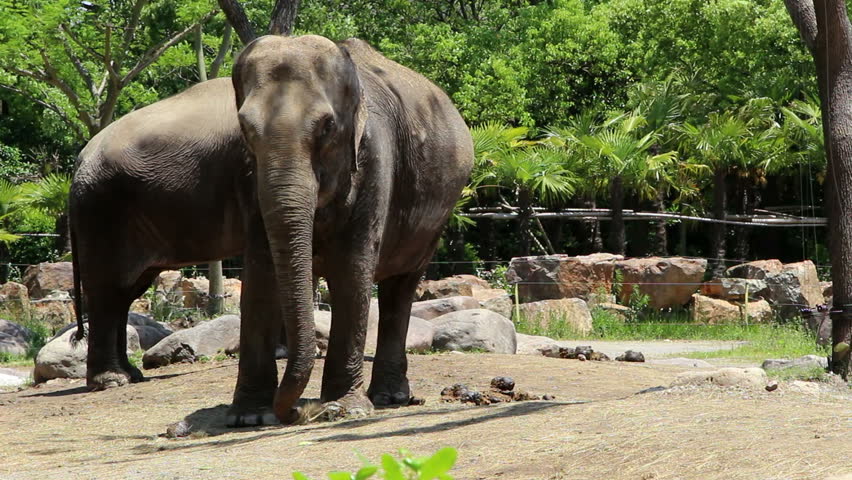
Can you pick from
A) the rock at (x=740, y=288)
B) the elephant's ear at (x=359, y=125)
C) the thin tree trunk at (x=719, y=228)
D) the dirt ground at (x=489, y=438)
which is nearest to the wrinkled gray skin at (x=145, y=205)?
the dirt ground at (x=489, y=438)

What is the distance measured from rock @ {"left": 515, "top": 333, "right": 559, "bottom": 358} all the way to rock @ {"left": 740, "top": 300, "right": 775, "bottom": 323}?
483 centimetres

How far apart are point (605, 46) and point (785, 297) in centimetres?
1081

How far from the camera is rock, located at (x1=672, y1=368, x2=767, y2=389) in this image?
7.26m

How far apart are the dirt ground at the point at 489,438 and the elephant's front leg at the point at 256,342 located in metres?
0.18

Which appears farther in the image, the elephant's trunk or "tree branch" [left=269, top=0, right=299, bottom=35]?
"tree branch" [left=269, top=0, right=299, bottom=35]

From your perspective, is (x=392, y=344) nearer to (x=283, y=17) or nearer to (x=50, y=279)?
(x=283, y=17)

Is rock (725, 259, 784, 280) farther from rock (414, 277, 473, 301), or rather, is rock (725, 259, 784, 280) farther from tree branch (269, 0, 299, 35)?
tree branch (269, 0, 299, 35)

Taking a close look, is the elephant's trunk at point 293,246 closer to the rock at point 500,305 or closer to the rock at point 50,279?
the rock at point 500,305

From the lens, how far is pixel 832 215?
8.34 metres

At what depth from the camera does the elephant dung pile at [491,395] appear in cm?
848

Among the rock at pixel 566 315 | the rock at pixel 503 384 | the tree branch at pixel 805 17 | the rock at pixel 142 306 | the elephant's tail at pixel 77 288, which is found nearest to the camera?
the tree branch at pixel 805 17

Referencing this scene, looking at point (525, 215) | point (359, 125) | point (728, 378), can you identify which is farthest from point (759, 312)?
point (359, 125)

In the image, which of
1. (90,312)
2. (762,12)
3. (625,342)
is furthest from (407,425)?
(762,12)

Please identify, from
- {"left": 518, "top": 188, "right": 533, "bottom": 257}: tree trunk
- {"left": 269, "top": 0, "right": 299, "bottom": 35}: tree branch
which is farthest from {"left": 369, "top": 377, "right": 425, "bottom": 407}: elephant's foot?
{"left": 518, "top": 188, "right": 533, "bottom": 257}: tree trunk
